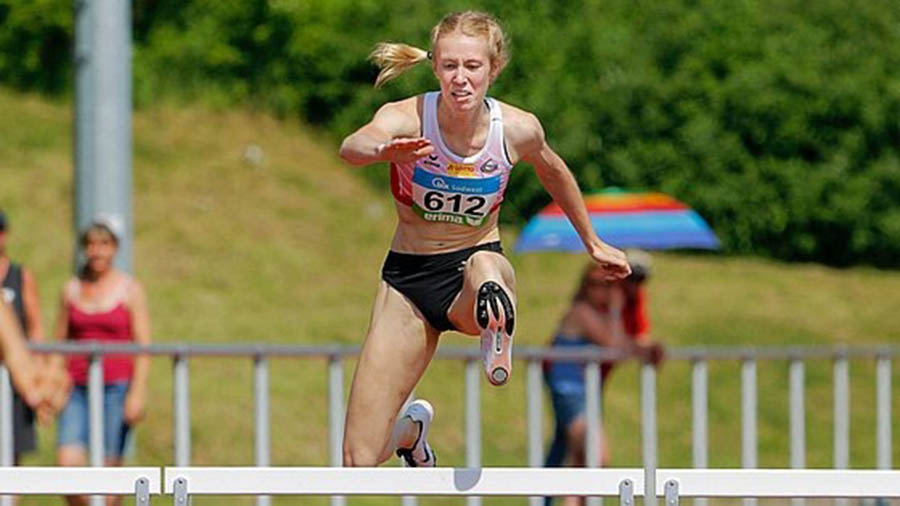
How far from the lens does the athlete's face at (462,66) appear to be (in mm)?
5934

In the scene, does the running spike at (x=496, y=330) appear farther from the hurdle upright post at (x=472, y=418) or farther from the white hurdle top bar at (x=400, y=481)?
the hurdle upright post at (x=472, y=418)

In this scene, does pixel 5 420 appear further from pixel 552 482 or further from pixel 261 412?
pixel 552 482

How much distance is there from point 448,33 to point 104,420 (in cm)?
431

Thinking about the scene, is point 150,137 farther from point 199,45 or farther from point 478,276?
point 478,276

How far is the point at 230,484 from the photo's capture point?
18.3ft

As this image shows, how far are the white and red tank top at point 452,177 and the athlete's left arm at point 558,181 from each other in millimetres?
70

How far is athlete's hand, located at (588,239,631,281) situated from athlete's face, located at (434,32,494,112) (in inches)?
28.4

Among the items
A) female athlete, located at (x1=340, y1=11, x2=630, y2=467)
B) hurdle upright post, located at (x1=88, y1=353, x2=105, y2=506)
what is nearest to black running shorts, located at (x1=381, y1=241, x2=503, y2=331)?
female athlete, located at (x1=340, y1=11, x2=630, y2=467)

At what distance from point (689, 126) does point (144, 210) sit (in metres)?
5.42

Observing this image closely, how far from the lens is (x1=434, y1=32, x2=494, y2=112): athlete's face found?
5.93 meters

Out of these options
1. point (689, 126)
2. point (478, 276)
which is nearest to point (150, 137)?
point (689, 126)

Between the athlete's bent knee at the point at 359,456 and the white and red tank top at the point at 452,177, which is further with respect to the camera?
the athlete's bent knee at the point at 359,456

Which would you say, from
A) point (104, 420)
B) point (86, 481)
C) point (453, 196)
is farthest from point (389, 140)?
point (104, 420)

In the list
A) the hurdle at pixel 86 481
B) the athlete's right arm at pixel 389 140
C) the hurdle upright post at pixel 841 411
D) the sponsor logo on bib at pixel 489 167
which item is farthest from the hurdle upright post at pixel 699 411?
the hurdle at pixel 86 481
